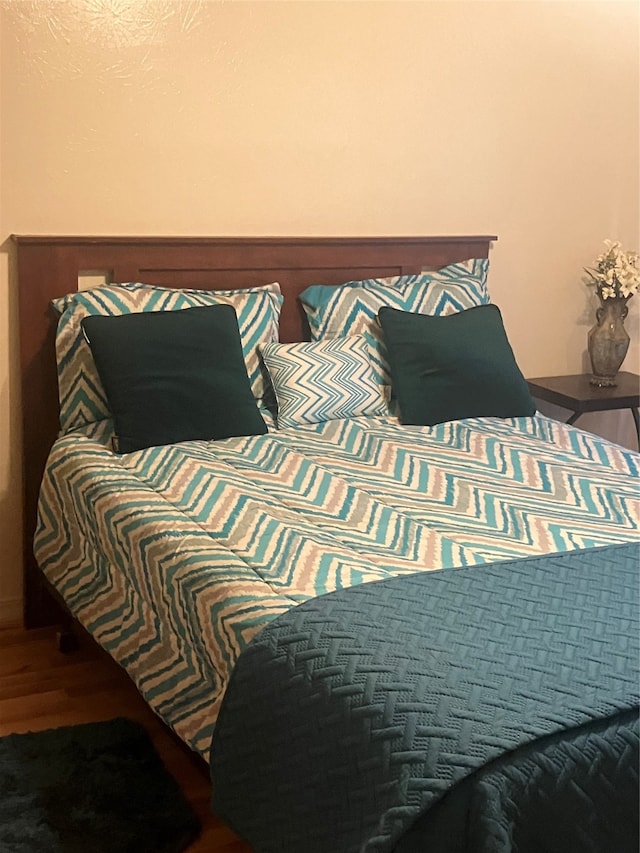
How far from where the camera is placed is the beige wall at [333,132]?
270 centimetres

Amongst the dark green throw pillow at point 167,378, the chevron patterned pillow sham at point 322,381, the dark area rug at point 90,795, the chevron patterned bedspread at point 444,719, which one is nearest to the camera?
the chevron patterned bedspread at point 444,719

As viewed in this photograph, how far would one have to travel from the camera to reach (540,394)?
3.50 meters

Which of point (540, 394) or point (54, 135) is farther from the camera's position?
point (540, 394)

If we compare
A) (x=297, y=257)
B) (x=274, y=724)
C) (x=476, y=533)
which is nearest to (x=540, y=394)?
(x=297, y=257)

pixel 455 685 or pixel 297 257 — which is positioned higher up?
pixel 297 257

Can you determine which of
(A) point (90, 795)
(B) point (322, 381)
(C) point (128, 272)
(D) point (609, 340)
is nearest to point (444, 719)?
(A) point (90, 795)

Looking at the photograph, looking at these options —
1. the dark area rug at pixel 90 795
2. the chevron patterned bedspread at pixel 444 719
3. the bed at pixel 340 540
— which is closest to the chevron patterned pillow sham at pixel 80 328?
the bed at pixel 340 540

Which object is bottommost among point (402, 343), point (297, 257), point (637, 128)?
point (402, 343)

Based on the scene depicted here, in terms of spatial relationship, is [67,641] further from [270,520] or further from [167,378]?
[270,520]

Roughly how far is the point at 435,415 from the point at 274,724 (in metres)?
Result: 1.48

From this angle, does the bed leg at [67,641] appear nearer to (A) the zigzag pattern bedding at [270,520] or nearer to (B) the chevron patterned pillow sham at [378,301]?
(A) the zigzag pattern bedding at [270,520]

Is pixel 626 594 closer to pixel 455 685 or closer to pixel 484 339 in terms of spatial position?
pixel 455 685

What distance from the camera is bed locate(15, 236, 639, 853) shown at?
1331 mm

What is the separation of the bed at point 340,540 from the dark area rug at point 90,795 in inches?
9.3
